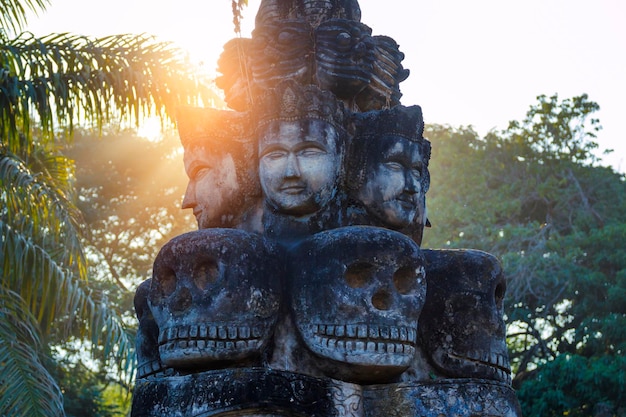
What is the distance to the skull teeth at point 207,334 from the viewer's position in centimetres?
351

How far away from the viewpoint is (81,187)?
15.9 meters

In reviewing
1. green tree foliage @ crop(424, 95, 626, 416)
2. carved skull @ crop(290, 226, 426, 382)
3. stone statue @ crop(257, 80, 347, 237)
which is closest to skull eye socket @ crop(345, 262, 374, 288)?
carved skull @ crop(290, 226, 426, 382)

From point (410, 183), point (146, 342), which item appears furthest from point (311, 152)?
point (146, 342)

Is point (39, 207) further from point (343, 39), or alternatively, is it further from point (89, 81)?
point (343, 39)

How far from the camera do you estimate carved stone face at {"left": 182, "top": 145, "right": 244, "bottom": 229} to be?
14.1 feet

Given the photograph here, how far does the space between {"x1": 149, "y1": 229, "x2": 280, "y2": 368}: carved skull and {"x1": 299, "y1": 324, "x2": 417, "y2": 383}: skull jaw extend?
0.25 meters

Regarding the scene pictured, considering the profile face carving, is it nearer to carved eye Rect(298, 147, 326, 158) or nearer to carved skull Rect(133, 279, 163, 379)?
carved eye Rect(298, 147, 326, 158)

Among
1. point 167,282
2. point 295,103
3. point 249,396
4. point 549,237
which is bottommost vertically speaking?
point 249,396

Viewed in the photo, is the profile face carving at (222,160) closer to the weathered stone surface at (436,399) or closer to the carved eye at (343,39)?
the carved eye at (343,39)

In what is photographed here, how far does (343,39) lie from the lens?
4.50 m

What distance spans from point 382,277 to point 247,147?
3.56 feet

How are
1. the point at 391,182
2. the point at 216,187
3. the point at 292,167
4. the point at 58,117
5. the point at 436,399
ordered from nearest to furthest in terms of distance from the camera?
1. the point at 436,399
2. the point at 292,167
3. the point at 391,182
4. the point at 216,187
5. the point at 58,117

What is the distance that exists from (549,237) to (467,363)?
8453 millimetres

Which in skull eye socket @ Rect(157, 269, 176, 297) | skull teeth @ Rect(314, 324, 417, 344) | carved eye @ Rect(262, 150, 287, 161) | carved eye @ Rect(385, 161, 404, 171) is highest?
carved eye @ Rect(385, 161, 404, 171)
